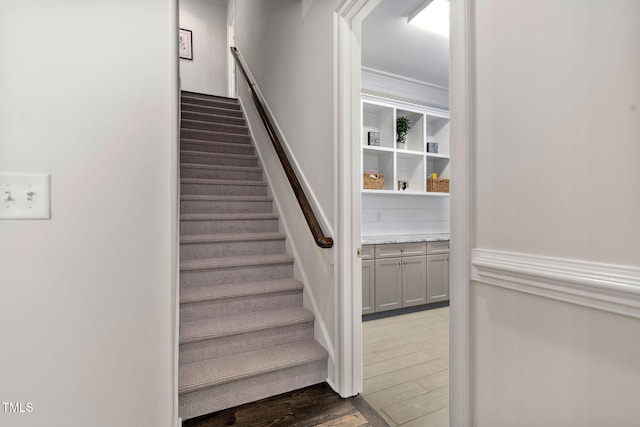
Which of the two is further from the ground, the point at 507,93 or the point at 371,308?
the point at 507,93

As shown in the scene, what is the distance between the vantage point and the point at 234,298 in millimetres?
2244

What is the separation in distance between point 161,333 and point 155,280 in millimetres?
199

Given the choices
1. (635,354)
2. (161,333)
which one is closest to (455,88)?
(635,354)

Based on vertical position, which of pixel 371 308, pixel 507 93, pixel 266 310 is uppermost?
pixel 507 93

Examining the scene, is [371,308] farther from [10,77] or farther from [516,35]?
[10,77]

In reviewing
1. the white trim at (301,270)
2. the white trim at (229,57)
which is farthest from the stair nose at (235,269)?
the white trim at (229,57)

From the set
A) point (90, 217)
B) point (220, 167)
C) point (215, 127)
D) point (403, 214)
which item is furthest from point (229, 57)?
point (90, 217)

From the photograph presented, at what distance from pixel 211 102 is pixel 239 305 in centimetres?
352

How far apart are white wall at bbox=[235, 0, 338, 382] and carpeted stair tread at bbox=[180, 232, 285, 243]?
168mm

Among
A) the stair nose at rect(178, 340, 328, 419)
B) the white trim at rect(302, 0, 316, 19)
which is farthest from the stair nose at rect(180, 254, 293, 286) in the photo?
the white trim at rect(302, 0, 316, 19)

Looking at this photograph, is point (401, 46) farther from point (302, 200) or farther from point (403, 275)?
point (403, 275)

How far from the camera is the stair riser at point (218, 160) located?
3.37m

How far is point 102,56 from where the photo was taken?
105 centimetres

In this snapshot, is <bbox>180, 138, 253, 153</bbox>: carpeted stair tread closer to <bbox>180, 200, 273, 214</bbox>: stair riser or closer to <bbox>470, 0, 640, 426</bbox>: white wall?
<bbox>180, 200, 273, 214</bbox>: stair riser
